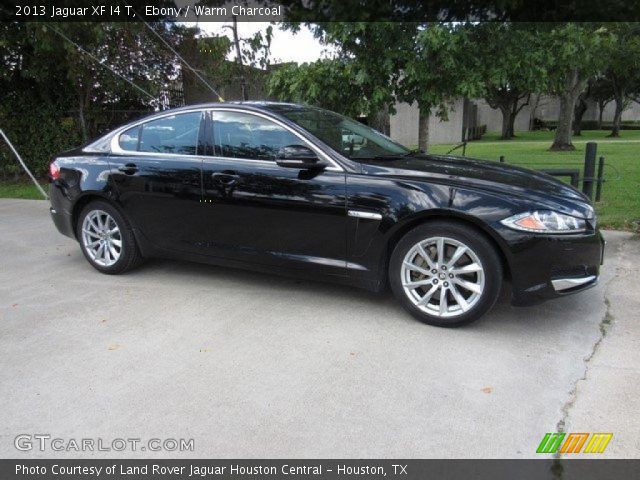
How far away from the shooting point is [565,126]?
74.6 ft

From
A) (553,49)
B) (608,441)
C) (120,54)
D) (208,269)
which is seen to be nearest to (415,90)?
(553,49)

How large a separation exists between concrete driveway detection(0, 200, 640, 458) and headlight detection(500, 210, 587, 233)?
2.58ft

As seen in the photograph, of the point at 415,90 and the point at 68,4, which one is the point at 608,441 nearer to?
the point at 415,90

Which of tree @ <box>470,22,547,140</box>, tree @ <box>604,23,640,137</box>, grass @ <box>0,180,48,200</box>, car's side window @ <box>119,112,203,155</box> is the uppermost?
tree @ <box>604,23,640,137</box>

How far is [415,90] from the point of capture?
762 centimetres

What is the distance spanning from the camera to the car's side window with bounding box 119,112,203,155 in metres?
4.85

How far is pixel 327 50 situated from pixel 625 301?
5.02m

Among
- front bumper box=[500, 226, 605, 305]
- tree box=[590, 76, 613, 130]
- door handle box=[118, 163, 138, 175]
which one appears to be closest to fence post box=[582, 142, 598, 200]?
front bumper box=[500, 226, 605, 305]

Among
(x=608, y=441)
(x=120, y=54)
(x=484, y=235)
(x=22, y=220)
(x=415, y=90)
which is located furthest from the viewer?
(x=120, y=54)

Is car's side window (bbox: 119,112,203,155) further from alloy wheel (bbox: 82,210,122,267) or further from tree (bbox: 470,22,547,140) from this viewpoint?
tree (bbox: 470,22,547,140)

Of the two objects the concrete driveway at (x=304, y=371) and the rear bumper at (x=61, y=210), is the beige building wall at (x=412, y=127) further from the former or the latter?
the concrete driveway at (x=304, y=371)

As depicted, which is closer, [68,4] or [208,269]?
[208,269]
